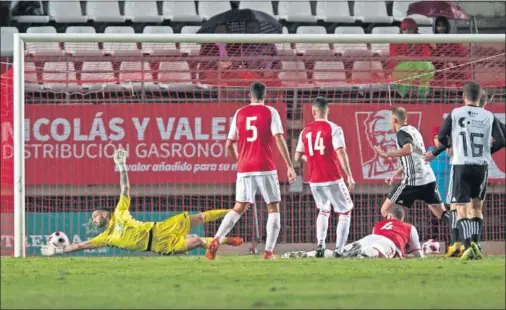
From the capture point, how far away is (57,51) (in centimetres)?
1936

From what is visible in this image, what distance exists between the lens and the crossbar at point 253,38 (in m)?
15.1

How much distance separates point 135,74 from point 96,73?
0.57 meters

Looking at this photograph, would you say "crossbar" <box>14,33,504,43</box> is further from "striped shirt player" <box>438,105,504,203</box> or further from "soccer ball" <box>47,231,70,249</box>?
"soccer ball" <box>47,231,70,249</box>

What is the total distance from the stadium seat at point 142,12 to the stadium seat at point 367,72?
14.3 feet

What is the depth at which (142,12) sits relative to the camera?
22.8m

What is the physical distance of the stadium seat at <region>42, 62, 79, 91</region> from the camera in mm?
17734

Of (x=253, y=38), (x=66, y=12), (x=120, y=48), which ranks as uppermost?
(x=66, y=12)

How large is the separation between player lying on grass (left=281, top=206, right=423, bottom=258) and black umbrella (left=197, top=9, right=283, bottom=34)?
6307 millimetres

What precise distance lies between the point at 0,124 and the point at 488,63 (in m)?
6.96

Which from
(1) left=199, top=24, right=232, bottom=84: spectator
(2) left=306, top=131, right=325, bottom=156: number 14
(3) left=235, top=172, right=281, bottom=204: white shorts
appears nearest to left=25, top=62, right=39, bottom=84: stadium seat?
(1) left=199, top=24, right=232, bottom=84: spectator

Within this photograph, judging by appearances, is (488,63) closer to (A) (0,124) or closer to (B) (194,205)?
(B) (194,205)

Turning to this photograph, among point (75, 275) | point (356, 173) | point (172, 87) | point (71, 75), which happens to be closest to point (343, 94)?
point (356, 173)

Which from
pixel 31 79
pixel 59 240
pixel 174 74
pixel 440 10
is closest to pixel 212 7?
pixel 440 10

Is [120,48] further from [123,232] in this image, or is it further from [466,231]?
[466,231]
